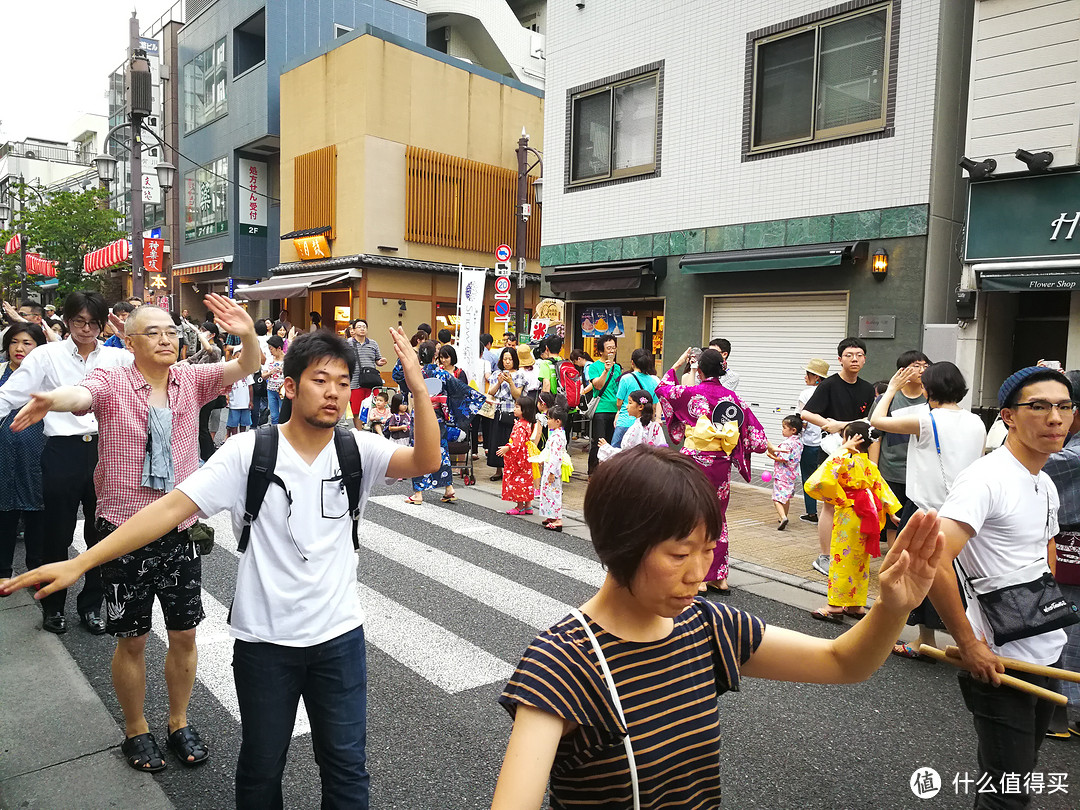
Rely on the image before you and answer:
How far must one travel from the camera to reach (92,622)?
5.11 meters

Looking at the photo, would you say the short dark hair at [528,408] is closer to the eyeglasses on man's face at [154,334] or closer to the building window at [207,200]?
the eyeglasses on man's face at [154,334]

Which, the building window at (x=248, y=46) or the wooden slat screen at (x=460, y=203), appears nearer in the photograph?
the wooden slat screen at (x=460, y=203)

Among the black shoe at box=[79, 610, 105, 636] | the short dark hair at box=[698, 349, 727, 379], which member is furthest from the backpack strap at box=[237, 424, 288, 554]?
the short dark hair at box=[698, 349, 727, 379]

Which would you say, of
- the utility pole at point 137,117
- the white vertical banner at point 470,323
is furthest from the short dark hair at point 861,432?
the utility pole at point 137,117

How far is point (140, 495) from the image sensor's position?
3568 millimetres

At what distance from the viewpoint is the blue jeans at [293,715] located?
8.52 ft

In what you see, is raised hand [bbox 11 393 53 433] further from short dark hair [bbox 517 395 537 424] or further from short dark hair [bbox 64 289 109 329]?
short dark hair [bbox 517 395 537 424]

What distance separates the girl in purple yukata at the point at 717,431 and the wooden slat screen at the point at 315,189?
61.4 feet

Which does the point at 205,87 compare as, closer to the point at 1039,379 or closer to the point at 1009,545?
the point at 1039,379

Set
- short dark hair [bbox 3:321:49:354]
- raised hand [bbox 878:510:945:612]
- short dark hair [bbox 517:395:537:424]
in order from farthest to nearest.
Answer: short dark hair [bbox 517:395:537:424] → short dark hair [bbox 3:321:49:354] → raised hand [bbox 878:510:945:612]

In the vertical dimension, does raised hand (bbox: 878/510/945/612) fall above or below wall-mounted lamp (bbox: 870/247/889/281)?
below

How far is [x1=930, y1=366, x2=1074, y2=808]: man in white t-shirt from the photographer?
2.66 m

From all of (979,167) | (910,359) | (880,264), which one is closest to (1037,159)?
(979,167)

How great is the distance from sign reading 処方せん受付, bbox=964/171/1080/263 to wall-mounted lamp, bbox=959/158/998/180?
14cm
